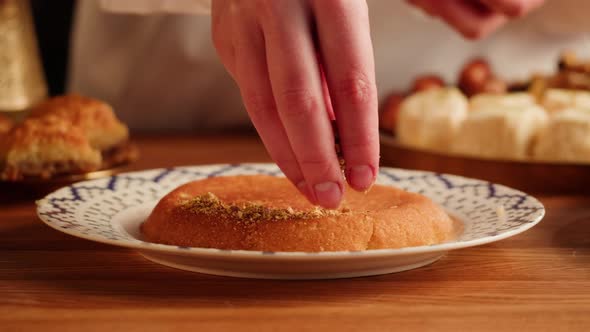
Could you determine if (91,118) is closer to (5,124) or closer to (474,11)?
(5,124)

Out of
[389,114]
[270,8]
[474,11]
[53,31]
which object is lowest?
[389,114]

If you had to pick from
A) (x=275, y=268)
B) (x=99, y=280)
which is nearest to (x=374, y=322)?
(x=275, y=268)

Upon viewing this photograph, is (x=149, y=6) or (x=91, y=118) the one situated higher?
(x=149, y=6)

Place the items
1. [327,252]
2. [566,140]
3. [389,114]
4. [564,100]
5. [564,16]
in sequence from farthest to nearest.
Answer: [564,16]
[389,114]
[564,100]
[566,140]
[327,252]

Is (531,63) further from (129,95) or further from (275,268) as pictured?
(275,268)

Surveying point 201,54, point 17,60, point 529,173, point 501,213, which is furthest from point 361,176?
point 201,54

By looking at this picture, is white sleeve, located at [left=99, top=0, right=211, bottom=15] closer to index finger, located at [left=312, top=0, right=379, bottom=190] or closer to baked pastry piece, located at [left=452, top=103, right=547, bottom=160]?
baked pastry piece, located at [left=452, top=103, right=547, bottom=160]

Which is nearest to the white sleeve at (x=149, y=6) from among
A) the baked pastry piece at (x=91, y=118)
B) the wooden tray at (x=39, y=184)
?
the baked pastry piece at (x=91, y=118)
